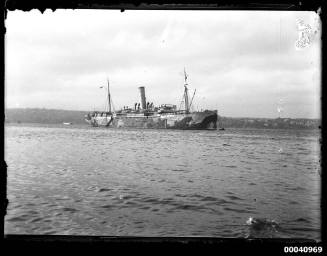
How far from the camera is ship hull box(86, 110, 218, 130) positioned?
306ft

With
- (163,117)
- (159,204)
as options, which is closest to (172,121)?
(163,117)

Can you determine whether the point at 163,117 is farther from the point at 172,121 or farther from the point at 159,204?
the point at 159,204

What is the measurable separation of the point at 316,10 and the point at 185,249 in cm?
196

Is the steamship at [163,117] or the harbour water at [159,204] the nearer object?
the harbour water at [159,204]

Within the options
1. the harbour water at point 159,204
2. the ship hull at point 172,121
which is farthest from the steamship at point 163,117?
the harbour water at point 159,204

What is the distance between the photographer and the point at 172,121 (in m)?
96.0

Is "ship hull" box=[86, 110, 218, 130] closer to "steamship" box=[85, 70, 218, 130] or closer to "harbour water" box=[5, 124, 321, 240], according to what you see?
"steamship" box=[85, 70, 218, 130]

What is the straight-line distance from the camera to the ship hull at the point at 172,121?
93.4 meters

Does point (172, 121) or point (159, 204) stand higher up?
point (172, 121)

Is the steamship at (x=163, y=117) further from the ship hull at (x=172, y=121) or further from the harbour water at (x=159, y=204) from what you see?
the harbour water at (x=159, y=204)

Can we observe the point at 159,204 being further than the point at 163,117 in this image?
No

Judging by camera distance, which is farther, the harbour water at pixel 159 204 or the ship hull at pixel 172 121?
the ship hull at pixel 172 121
